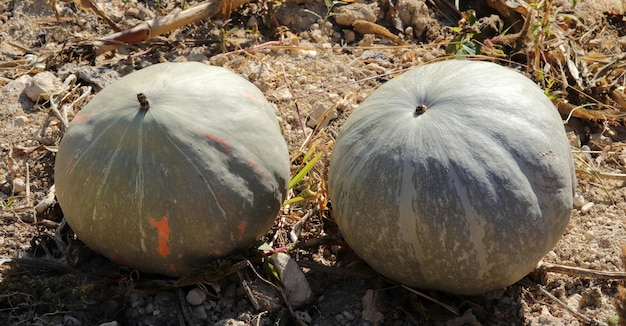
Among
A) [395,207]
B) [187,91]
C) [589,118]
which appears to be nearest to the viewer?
[395,207]

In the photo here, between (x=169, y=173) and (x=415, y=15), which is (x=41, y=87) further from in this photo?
(x=415, y=15)

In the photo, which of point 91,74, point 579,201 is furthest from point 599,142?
point 91,74

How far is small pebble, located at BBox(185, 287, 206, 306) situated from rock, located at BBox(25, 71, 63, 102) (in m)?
1.74

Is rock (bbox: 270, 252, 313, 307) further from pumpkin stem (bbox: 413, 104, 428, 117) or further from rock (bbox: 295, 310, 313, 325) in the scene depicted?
pumpkin stem (bbox: 413, 104, 428, 117)

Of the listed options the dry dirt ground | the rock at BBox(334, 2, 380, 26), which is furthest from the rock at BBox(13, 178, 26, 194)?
the rock at BBox(334, 2, 380, 26)

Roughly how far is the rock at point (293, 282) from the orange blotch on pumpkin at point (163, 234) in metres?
0.56

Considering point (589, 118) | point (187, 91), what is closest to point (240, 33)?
point (187, 91)

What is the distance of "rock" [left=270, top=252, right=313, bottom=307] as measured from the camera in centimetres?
347

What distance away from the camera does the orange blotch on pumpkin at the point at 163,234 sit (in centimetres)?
317

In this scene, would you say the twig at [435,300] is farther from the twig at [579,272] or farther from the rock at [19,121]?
the rock at [19,121]

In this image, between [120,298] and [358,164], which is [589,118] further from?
[120,298]

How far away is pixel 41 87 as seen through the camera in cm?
445

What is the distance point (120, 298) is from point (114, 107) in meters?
0.91

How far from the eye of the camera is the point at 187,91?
332cm
